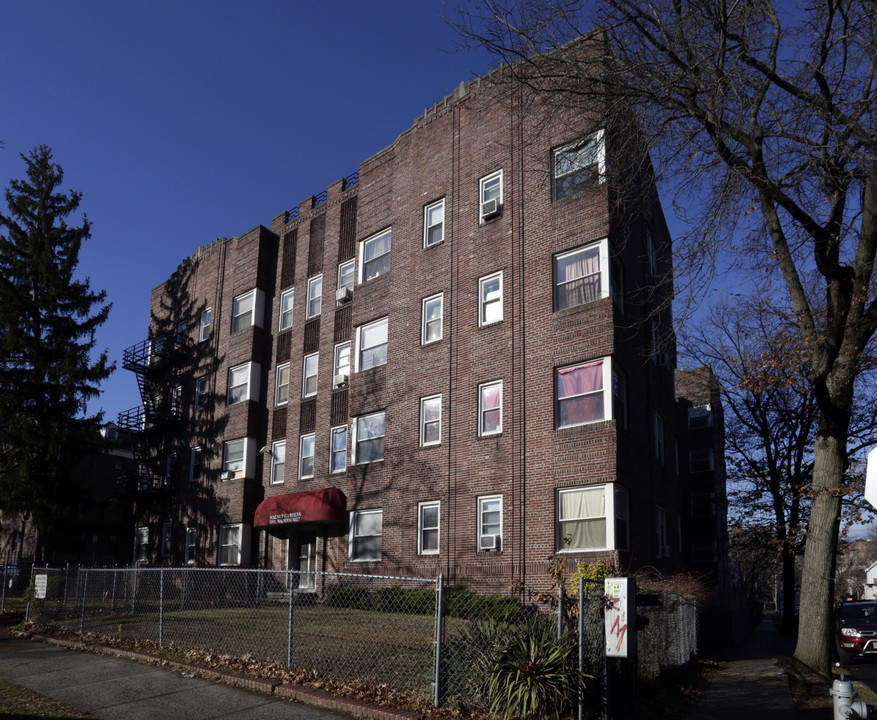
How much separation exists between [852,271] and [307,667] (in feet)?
34.3

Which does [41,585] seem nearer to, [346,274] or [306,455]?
[306,455]

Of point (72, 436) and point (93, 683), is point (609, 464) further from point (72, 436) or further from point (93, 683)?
point (72, 436)

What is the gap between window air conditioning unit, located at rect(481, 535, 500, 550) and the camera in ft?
60.6

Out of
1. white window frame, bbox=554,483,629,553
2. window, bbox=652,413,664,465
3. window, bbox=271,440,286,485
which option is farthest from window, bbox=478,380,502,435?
window, bbox=271,440,286,485

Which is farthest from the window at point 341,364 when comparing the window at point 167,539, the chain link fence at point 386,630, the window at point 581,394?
the window at point 167,539

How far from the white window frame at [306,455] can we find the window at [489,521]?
319 inches

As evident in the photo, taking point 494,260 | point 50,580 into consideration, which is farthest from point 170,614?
point 494,260

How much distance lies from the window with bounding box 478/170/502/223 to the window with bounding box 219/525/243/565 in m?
14.3

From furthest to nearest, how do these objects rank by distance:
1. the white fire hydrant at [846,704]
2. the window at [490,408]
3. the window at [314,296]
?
1. the window at [314,296]
2. the window at [490,408]
3. the white fire hydrant at [846,704]

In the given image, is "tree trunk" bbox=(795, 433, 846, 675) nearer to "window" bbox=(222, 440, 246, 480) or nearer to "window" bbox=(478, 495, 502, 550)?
"window" bbox=(478, 495, 502, 550)

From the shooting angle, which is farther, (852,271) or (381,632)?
(852,271)

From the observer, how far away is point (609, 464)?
17.1 m

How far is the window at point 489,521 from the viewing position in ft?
61.5

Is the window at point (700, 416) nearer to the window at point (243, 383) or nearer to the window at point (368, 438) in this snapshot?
the window at point (368, 438)
